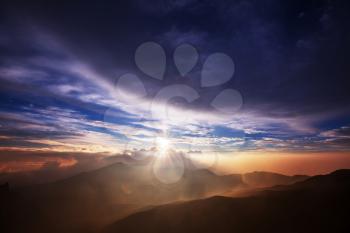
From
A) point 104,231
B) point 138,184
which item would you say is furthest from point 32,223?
point 138,184

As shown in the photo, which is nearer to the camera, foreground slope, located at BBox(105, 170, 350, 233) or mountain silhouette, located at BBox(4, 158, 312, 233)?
foreground slope, located at BBox(105, 170, 350, 233)

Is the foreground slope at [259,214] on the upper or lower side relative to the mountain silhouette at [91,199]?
upper

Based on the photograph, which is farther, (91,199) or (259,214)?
(91,199)

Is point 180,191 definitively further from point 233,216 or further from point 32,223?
point 233,216

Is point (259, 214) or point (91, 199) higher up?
point (259, 214)

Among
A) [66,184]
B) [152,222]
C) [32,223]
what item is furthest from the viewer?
[66,184]

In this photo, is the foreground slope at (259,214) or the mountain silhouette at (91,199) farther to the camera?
the mountain silhouette at (91,199)

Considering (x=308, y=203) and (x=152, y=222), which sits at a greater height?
(x=308, y=203)

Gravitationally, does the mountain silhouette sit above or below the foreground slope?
below
